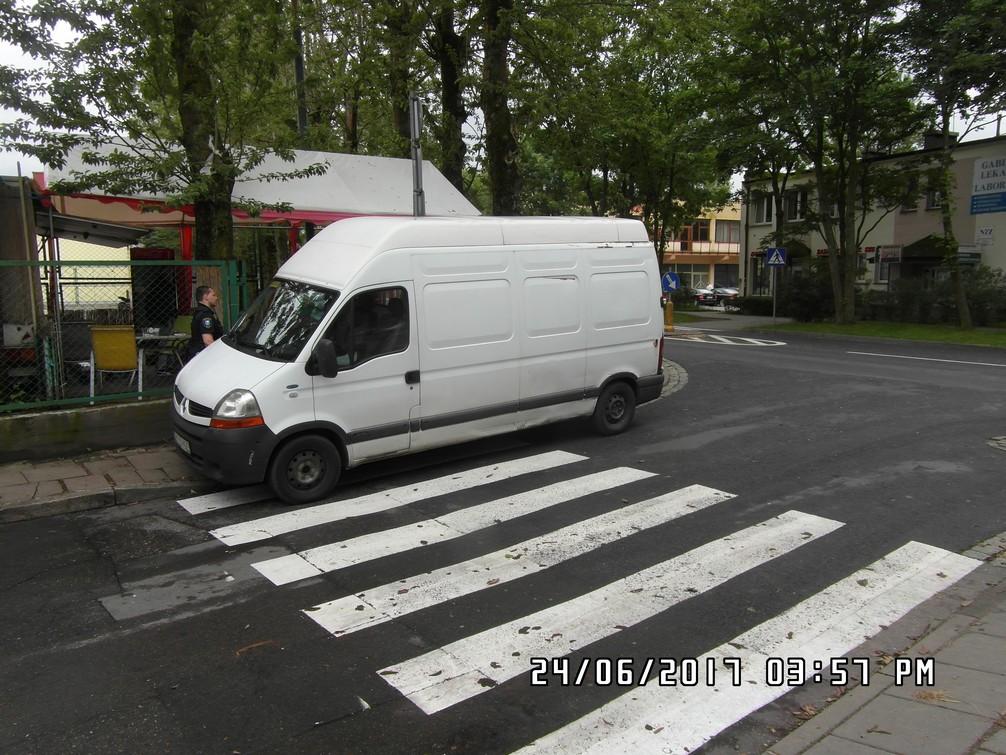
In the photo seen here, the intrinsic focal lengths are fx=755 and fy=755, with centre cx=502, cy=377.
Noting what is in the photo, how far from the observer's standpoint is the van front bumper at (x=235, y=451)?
654 cm

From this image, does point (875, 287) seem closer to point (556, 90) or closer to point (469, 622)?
point (556, 90)

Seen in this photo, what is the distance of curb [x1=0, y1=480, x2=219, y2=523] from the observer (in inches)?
261

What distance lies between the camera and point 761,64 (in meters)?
24.2

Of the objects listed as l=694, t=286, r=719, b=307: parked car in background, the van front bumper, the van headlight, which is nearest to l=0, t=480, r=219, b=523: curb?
the van front bumper

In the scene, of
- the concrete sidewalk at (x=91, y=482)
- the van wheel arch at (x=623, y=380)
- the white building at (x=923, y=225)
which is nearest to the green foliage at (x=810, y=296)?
the white building at (x=923, y=225)

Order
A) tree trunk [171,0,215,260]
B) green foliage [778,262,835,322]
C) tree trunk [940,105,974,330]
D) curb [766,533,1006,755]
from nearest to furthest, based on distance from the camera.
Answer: curb [766,533,1006,755]
tree trunk [171,0,215,260]
tree trunk [940,105,974,330]
green foliage [778,262,835,322]

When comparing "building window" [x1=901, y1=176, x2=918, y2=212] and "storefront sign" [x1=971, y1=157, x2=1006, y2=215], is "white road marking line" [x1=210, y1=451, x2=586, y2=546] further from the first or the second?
"building window" [x1=901, y1=176, x2=918, y2=212]

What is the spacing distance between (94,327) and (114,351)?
1.20ft

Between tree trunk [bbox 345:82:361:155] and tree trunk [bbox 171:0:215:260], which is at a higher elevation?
tree trunk [bbox 345:82:361:155]

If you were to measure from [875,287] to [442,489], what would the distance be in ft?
112

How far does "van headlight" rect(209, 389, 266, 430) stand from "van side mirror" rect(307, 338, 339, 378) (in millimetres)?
578

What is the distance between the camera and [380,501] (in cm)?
693

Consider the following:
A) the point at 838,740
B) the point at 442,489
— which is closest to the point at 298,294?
the point at 442,489

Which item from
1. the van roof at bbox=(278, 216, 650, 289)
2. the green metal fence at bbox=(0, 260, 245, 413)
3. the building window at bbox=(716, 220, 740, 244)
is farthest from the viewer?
the building window at bbox=(716, 220, 740, 244)
